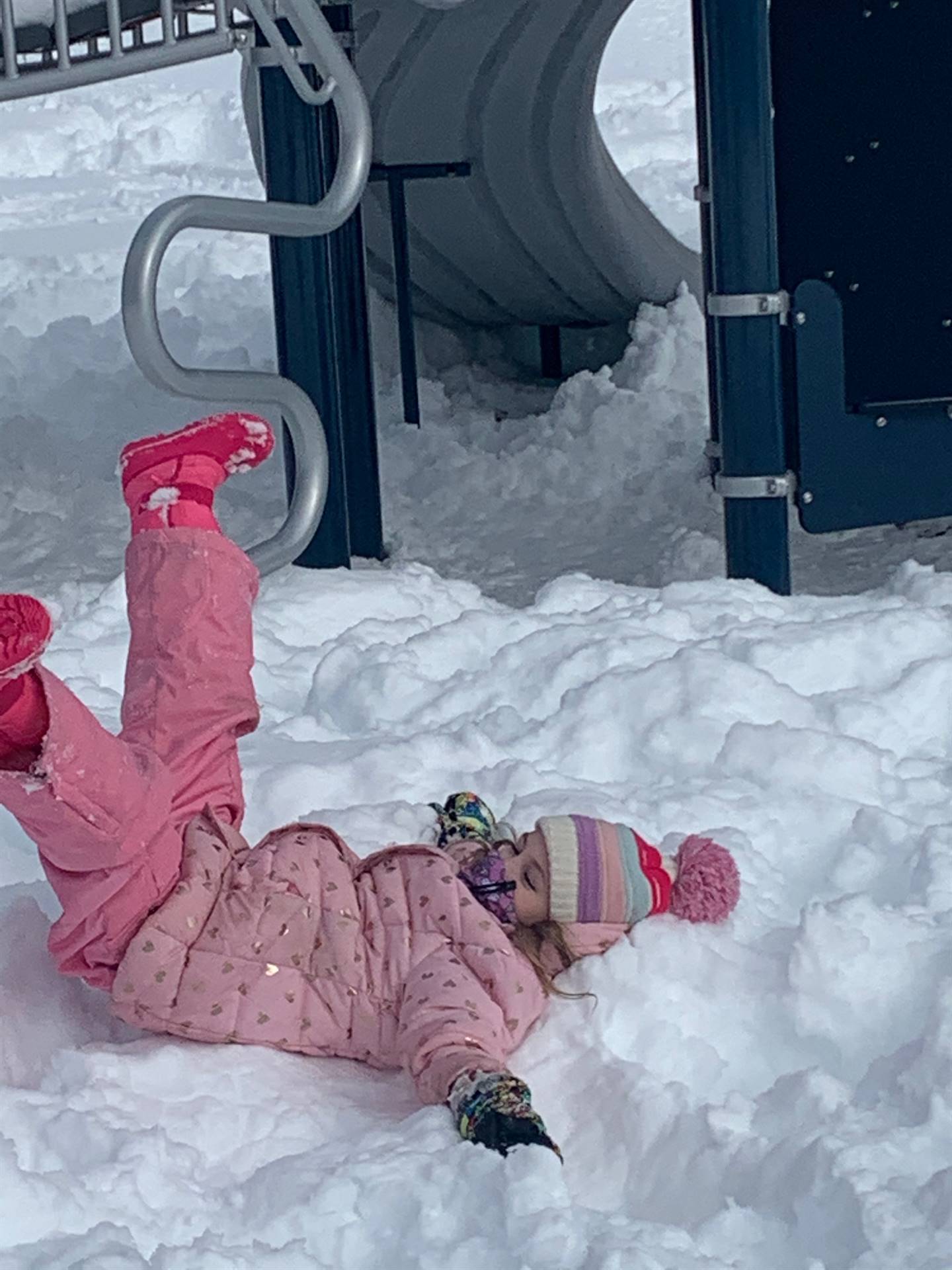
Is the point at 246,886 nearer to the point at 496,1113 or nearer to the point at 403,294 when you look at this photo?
the point at 496,1113

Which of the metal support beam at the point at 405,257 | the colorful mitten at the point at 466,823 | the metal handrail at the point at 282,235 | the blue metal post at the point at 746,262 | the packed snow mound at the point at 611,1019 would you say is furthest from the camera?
the metal support beam at the point at 405,257

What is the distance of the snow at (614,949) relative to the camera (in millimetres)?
1324

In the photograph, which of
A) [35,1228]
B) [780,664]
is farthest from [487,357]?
[35,1228]

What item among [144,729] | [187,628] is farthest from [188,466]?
[144,729]

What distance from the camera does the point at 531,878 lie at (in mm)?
1754

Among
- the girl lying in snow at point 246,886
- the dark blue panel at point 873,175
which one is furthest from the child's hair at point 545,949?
the dark blue panel at point 873,175

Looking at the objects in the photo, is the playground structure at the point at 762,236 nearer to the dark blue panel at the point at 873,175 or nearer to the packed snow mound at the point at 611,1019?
the dark blue panel at the point at 873,175

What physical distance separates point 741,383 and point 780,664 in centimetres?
70

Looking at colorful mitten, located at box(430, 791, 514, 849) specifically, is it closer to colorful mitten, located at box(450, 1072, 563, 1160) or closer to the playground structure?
colorful mitten, located at box(450, 1072, 563, 1160)

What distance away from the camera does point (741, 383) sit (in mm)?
2963

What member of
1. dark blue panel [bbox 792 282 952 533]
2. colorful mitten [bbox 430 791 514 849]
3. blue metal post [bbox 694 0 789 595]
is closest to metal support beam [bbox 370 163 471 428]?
blue metal post [bbox 694 0 789 595]

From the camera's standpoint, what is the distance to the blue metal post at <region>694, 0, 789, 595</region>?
9.43 feet

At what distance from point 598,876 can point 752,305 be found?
1.43 m

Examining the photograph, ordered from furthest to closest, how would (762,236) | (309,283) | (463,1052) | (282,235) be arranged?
(309,283)
(762,236)
(282,235)
(463,1052)
